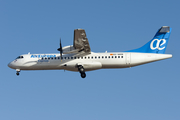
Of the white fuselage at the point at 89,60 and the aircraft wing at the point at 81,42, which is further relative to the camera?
the white fuselage at the point at 89,60

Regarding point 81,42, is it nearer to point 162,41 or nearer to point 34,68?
point 34,68

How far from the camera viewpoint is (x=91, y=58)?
34656 mm

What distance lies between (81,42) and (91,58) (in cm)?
292

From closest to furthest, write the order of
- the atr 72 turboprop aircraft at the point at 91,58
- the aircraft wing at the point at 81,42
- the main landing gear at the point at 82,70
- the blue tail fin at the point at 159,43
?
the aircraft wing at the point at 81,42 < the atr 72 turboprop aircraft at the point at 91,58 < the main landing gear at the point at 82,70 < the blue tail fin at the point at 159,43

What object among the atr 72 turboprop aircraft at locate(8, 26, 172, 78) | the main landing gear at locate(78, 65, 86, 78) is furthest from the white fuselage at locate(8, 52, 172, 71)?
the main landing gear at locate(78, 65, 86, 78)

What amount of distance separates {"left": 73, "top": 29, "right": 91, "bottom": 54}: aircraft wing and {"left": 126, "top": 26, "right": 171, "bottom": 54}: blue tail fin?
5.97 metres

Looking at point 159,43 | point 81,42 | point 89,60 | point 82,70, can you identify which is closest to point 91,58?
point 89,60

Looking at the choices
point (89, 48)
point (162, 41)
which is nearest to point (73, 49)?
point (89, 48)

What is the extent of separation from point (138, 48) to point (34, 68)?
12.7 metres

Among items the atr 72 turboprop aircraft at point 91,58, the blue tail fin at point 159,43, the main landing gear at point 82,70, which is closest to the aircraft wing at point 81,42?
the atr 72 turboprop aircraft at point 91,58

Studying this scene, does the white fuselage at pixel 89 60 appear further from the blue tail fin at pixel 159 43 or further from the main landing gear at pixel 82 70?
the blue tail fin at pixel 159 43

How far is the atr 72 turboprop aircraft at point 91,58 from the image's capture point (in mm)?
34094

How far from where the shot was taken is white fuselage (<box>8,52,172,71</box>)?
112 ft

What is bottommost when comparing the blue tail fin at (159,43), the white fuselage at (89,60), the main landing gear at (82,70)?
the main landing gear at (82,70)
